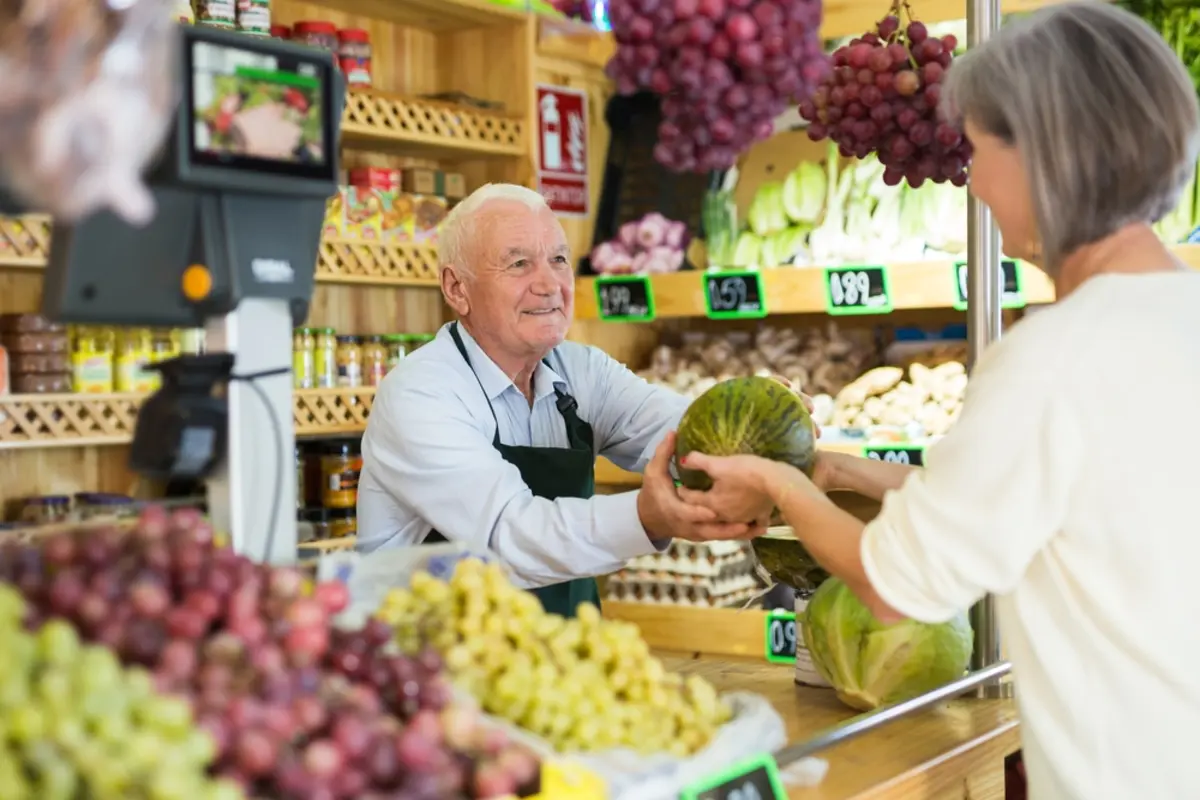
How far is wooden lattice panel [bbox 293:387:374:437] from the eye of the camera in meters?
3.73

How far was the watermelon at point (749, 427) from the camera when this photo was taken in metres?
2.00

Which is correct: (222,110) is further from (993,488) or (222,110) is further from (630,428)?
(630,428)

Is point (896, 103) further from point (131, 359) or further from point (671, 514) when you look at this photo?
point (131, 359)

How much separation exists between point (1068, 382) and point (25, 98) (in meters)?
1.01

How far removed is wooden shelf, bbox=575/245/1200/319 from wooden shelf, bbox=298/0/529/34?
83 cm

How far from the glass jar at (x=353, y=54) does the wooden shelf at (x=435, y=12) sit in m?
0.24

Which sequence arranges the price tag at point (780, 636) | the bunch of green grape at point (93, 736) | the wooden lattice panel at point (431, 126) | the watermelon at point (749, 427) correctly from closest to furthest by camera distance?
the bunch of green grape at point (93, 736)
the watermelon at point (749, 427)
the price tag at point (780, 636)
the wooden lattice panel at point (431, 126)

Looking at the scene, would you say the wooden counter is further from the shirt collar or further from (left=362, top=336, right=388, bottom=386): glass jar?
(left=362, top=336, right=388, bottom=386): glass jar

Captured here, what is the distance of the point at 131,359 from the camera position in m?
3.40

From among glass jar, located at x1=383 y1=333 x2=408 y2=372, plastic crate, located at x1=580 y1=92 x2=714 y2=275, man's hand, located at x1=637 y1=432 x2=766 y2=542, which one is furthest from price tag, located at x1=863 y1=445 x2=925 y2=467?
man's hand, located at x1=637 y1=432 x2=766 y2=542

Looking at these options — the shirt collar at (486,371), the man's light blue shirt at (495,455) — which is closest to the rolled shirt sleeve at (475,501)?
the man's light blue shirt at (495,455)

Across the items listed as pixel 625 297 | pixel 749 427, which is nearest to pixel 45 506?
pixel 625 297

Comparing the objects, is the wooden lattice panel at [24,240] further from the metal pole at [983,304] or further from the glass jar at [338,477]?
the metal pole at [983,304]

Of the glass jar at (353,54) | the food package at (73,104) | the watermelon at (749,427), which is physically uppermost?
the glass jar at (353,54)
